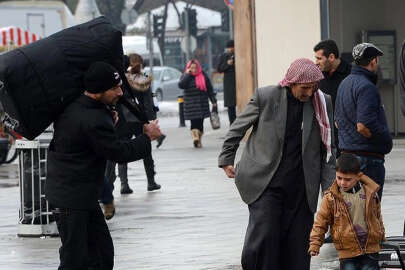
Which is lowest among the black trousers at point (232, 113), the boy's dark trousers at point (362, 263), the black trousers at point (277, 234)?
the black trousers at point (232, 113)

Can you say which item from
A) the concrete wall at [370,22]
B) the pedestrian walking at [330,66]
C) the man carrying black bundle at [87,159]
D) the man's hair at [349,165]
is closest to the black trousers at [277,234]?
the man's hair at [349,165]

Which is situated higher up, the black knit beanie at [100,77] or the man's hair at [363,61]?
the black knit beanie at [100,77]

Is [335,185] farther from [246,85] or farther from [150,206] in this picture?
[246,85]

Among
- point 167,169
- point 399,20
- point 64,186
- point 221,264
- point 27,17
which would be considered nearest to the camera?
point 64,186

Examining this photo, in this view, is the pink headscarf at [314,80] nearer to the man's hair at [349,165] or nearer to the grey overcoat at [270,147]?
the grey overcoat at [270,147]

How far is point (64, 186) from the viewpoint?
781 cm

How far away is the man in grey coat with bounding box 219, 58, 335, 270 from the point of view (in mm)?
7969

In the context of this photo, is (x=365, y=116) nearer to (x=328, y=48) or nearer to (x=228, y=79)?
(x=328, y=48)

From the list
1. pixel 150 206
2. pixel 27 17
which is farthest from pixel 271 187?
pixel 27 17

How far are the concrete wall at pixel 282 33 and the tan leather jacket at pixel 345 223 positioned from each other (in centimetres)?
1251

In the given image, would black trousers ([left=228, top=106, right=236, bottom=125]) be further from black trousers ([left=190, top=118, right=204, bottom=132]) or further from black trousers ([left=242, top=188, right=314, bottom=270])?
black trousers ([left=242, top=188, right=314, bottom=270])

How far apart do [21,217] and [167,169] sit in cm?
696

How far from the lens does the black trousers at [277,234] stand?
7.96m

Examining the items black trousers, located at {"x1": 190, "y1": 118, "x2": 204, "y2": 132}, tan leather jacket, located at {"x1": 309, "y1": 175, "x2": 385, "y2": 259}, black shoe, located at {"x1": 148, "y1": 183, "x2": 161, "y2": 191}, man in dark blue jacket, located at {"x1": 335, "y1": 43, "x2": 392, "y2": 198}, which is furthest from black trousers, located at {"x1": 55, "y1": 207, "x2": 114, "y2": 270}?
black trousers, located at {"x1": 190, "y1": 118, "x2": 204, "y2": 132}
